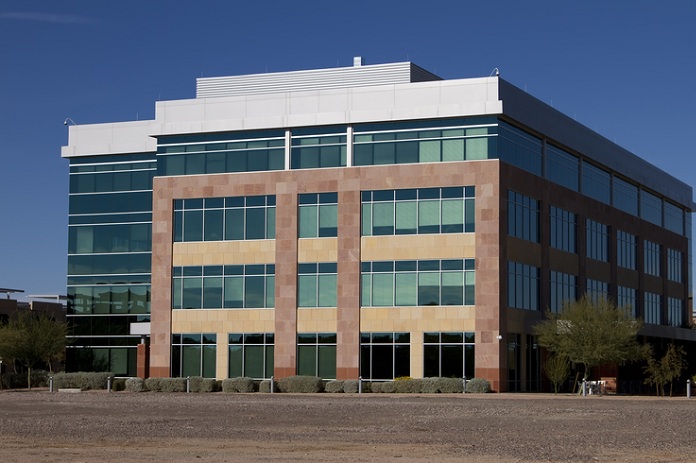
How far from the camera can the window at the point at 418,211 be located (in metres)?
64.3

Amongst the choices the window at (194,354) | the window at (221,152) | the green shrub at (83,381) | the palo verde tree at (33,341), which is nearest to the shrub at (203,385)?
the window at (194,354)

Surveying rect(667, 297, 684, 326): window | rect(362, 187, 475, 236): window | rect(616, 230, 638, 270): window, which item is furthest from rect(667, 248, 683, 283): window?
rect(362, 187, 475, 236): window

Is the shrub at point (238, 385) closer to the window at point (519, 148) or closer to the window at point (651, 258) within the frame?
the window at point (519, 148)

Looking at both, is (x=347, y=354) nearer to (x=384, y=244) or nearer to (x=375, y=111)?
(x=384, y=244)

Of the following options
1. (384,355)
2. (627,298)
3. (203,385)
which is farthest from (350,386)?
(627,298)

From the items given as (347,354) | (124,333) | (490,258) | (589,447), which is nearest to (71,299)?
(124,333)

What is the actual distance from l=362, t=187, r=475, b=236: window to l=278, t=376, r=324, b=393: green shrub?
28.0ft

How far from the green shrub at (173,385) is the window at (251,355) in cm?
391

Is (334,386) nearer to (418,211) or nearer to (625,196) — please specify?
(418,211)

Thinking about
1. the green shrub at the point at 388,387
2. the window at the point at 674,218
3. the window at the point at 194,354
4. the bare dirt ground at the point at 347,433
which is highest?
the window at the point at 674,218

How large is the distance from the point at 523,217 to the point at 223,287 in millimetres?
17477

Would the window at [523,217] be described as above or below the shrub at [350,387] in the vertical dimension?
above

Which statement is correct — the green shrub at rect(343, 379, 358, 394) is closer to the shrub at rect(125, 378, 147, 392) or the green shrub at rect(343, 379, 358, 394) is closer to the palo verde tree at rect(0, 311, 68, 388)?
the shrub at rect(125, 378, 147, 392)

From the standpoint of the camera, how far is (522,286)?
67.0m
